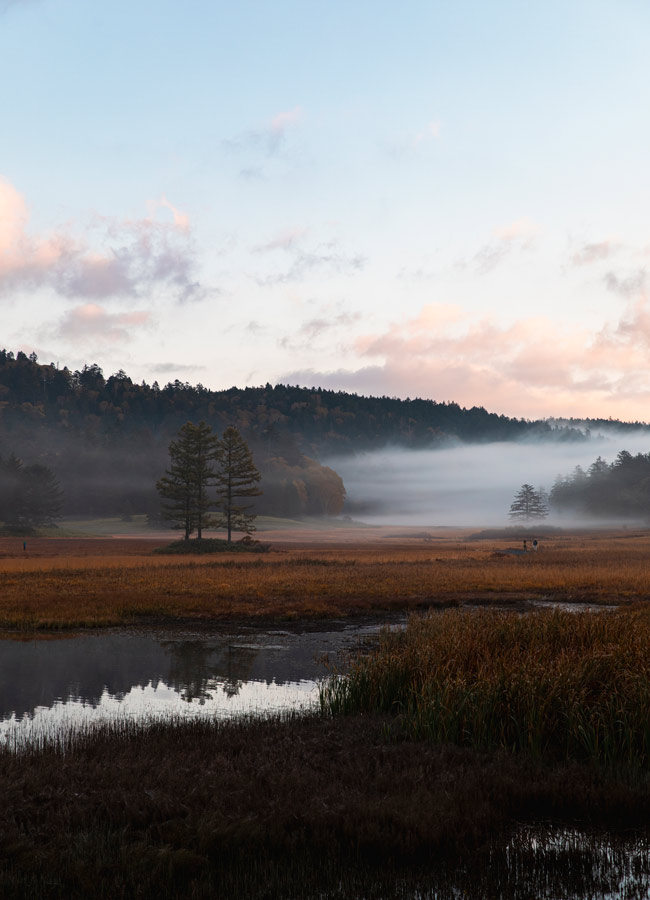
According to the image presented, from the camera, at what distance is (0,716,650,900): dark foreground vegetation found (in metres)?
7.00

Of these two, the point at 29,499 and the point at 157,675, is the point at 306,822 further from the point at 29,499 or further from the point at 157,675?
the point at 29,499

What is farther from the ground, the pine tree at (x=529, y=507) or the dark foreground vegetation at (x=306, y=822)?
the dark foreground vegetation at (x=306, y=822)

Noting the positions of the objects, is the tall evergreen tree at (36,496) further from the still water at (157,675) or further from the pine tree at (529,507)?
the pine tree at (529,507)

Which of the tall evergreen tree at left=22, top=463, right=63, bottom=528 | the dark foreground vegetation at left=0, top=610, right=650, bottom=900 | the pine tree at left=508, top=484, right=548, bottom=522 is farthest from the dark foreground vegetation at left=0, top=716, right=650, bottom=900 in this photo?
the pine tree at left=508, top=484, right=548, bottom=522

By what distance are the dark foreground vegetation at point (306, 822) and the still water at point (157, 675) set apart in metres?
3.19

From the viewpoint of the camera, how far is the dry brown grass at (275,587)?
2977cm

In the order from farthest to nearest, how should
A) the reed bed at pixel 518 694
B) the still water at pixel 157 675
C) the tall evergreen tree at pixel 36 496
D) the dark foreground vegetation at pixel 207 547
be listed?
the tall evergreen tree at pixel 36 496
the dark foreground vegetation at pixel 207 547
the still water at pixel 157 675
the reed bed at pixel 518 694

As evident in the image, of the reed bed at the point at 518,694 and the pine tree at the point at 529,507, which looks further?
the pine tree at the point at 529,507

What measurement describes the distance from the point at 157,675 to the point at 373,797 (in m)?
11.3

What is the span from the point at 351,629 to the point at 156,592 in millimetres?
12774

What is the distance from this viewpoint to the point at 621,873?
7.34 meters

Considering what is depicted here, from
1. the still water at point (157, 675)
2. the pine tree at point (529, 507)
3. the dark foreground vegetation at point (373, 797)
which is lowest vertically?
the pine tree at point (529, 507)

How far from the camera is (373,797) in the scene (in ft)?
28.7

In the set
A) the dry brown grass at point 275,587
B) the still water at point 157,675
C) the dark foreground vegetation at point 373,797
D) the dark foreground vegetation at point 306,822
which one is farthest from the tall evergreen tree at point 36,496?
the dark foreground vegetation at point 306,822
